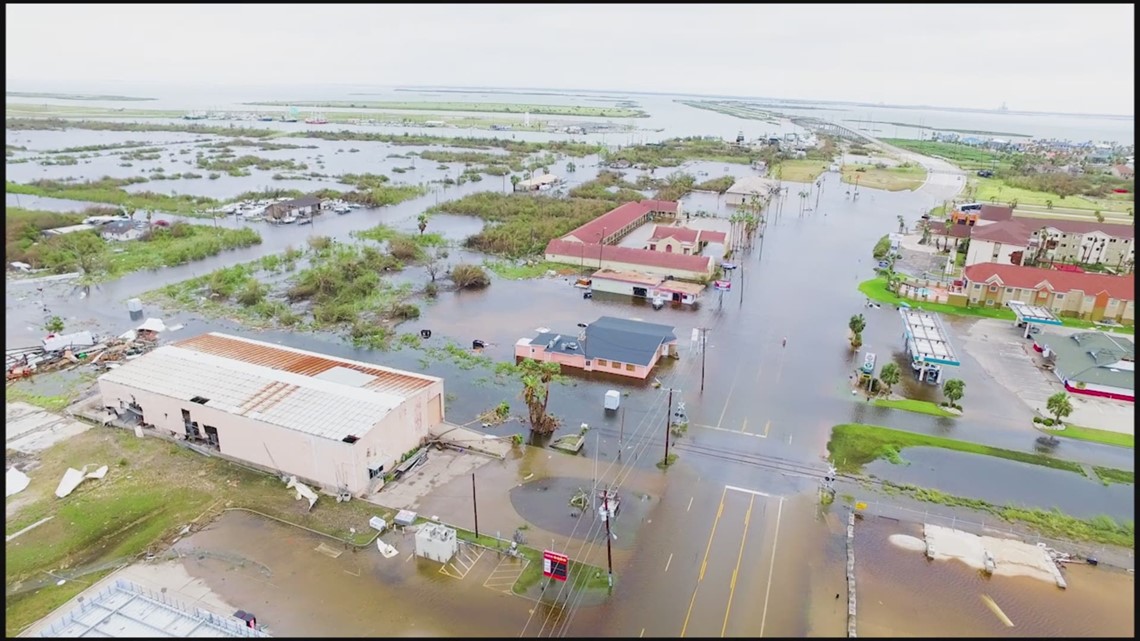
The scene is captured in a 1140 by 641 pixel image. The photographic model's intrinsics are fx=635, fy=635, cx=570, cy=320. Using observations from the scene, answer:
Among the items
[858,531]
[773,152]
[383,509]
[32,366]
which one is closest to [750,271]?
[858,531]

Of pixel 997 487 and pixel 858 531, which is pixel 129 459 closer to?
pixel 858 531

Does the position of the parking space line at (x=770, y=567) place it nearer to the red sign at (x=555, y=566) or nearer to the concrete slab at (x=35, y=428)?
the red sign at (x=555, y=566)

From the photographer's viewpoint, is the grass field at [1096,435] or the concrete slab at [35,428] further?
the grass field at [1096,435]

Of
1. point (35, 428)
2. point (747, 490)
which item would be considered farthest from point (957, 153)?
point (35, 428)

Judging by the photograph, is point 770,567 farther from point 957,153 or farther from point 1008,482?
point 957,153

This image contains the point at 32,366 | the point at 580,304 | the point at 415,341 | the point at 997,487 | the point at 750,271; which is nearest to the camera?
the point at 997,487

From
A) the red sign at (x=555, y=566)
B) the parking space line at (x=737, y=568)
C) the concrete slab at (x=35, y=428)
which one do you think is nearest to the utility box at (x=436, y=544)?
the red sign at (x=555, y=566)
